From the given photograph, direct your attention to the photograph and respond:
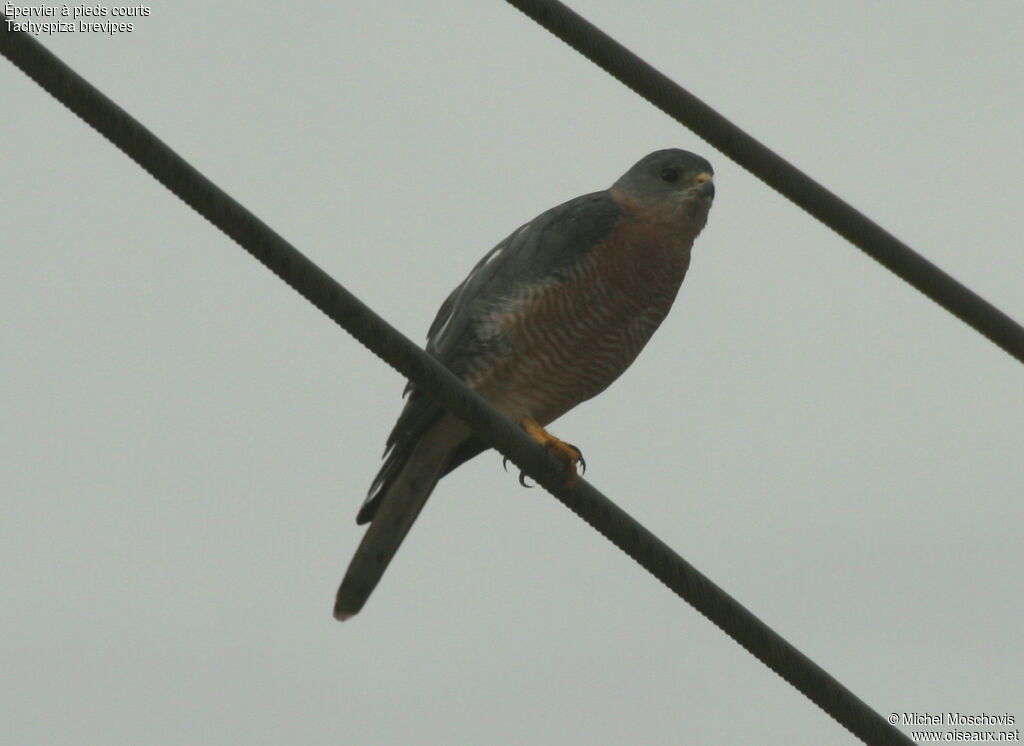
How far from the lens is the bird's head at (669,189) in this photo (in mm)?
6516

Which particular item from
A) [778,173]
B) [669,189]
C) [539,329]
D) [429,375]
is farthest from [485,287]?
[429,375]

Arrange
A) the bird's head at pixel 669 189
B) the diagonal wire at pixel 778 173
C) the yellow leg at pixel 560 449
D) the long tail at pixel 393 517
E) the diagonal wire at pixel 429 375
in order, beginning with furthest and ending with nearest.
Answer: the bird's head at pixel 669 189
the long tail at pixel 393 517
the yellow leg at pixel 560 449
the diagonal wire at pixel 778 173
the diagonal wire at pixel 429 375

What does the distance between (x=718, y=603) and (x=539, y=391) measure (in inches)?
104

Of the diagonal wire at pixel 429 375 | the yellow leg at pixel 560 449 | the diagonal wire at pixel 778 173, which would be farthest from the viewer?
the yellow leg at pixel 560 449

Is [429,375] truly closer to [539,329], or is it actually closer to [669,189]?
[539,329]

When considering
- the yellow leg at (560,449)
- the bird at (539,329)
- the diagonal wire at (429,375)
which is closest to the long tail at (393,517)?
the bird at (539,329)

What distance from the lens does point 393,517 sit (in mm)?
6223

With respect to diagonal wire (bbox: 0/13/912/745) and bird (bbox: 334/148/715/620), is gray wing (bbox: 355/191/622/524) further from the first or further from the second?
diagonal wire (bbox: 0/13/912/745)

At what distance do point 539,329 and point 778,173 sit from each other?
2587mm

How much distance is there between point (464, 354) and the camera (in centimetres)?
620

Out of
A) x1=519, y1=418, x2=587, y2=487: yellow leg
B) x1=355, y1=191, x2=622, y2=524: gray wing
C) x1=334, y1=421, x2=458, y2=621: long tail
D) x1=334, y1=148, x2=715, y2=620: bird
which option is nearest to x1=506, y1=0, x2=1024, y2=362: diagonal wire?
x1=519, y1=418, x2=587, y2=487: yellow leg

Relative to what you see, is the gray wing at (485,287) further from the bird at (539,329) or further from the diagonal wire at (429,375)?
the diagonal wire at (429,375)

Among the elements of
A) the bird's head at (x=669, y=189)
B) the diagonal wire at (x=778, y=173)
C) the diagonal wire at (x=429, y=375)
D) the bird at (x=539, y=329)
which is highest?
the bird's head at (x=669, y=189)

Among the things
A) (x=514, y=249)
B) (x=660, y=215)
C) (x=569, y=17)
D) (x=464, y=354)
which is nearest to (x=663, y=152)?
(x=660, y=215)
